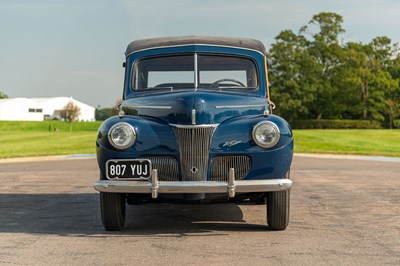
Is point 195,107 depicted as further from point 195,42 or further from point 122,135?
point 195,42

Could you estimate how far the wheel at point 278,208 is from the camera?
595 centimetres

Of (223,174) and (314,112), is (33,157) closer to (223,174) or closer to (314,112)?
(223,174)

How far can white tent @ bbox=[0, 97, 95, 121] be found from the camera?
388 feet

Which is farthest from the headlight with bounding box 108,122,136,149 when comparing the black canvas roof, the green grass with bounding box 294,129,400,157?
the green grass with bounding box 294,129,400,157

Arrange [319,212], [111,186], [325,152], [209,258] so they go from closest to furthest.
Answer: [209,258] < [111,186] < [319,212] < [325,152]

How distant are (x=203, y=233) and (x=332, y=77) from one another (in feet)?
231

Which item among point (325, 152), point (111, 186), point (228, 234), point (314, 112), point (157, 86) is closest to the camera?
point (111, 186)

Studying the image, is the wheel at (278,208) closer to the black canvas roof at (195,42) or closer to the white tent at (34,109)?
the black canvas roof at (195,42)

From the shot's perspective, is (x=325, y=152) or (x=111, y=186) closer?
(x=111, y=186)

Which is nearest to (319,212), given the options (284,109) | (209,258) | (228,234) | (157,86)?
(228,234)

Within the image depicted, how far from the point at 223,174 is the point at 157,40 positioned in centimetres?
240

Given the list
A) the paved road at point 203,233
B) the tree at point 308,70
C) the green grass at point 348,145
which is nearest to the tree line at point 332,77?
the tree at point 308,70

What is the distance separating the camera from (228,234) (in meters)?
5.98

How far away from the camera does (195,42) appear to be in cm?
707
